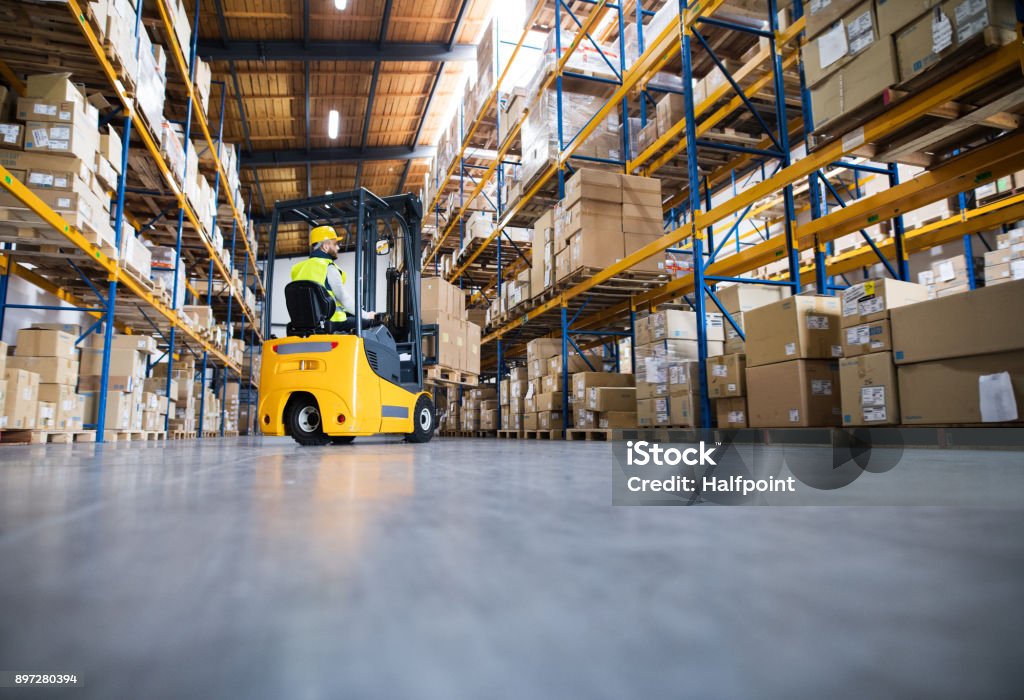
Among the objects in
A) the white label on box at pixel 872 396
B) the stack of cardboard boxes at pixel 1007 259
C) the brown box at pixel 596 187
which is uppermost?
the brown box at pixel 596 187

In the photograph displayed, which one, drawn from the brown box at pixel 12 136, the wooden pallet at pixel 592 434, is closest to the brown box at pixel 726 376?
the wooden pallet at pixel 592 434

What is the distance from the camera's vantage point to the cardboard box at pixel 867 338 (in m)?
3.77

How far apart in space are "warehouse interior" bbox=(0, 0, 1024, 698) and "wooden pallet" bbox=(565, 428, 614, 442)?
0.14m

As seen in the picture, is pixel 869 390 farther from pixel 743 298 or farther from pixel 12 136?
pixel 12 136

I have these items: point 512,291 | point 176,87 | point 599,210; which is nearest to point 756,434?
point 599,210

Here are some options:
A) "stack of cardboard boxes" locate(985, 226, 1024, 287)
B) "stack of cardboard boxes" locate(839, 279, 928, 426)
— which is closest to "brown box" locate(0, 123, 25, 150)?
"stack of cardboard boxes" locate(839, 279, 928, 426)

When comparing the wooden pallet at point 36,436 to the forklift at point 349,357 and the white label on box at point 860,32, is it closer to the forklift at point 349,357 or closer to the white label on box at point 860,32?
the forklift at point 349,357

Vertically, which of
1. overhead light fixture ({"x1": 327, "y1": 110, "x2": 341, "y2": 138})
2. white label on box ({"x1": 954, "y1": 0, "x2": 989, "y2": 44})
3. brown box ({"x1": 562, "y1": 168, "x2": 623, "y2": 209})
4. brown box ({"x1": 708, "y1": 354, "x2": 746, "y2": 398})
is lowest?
brown box ({"x1": 708, "y1": 354, "x2": 746, "y2": 398})

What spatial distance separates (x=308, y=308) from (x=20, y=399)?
9.22 feet

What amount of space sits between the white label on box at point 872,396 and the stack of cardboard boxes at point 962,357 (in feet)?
0.32

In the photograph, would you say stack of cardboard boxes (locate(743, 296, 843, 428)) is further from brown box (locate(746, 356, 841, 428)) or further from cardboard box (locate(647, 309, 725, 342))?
cardboard box (locate(647, 309, 725, 342))

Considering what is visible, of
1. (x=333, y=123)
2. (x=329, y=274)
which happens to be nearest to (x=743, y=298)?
(x=329, y=274)

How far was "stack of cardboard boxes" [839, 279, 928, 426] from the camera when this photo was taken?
12.3 feet

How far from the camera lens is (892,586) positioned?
72 centimetres
